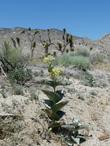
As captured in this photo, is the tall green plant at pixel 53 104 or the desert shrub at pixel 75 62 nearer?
the tall green plant at pixel 53 104

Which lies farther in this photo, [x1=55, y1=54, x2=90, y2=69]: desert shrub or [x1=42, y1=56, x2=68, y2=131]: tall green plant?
[x1=55, y1=54, x2=90, y2=69]: desert shrub

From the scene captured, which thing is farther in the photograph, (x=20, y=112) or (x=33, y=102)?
(x=33, y=102)

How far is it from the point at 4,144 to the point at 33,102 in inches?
119

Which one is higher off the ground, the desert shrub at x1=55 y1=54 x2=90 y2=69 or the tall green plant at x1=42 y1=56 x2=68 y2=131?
the desert shrub at x1=55 y1=54 x2=90 y2=69

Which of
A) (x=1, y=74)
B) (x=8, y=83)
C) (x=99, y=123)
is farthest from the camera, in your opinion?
(x=1, y=74)

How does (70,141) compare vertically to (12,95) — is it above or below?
below

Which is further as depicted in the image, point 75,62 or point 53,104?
point 75,62

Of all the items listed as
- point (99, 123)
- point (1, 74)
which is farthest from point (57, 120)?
point (1, 74)

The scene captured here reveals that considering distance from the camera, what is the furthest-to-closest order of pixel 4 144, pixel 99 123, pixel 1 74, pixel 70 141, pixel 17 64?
Answer: pixel 17 64 < pixel 1 74 < pixel 99 123 < pixel 70 141 < pixel 4 144

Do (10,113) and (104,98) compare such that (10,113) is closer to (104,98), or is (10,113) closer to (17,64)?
(104,98)

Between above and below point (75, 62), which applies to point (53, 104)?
below

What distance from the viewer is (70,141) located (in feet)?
34.0

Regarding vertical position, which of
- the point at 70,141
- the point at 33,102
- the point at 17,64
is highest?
the point at 17,64

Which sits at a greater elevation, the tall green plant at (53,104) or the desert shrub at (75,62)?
the desert shrub at (75,62)
